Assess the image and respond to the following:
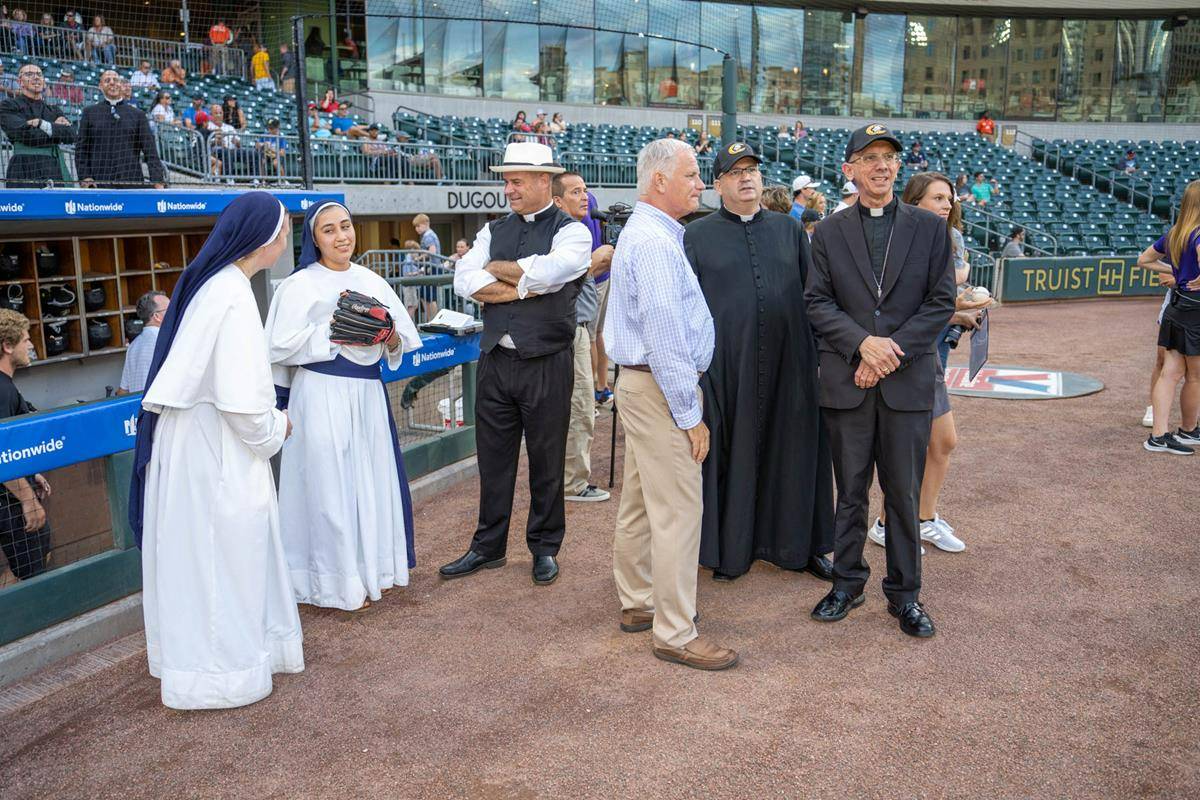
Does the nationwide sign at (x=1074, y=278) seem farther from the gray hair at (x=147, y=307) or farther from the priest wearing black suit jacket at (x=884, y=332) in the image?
the gray hair at (x=147, y=307)

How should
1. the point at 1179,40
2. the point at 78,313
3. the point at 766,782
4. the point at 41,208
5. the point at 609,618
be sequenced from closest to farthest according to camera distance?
the point at 766,782 → the point at 609,618 → the point at 41,208 → the point at 78,313 → the point at 1179,40

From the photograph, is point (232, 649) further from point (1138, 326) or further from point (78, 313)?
point (1138, 326)

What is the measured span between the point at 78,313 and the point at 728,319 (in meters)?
11.3

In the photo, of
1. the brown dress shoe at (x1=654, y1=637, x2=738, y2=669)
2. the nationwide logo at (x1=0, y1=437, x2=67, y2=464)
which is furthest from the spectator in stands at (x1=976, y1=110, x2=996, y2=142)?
the nationwide logo at (x1=0, y1=437, x2=67, y2=464)

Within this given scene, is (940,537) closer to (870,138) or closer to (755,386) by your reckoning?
(755,386)

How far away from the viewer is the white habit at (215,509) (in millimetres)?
3578

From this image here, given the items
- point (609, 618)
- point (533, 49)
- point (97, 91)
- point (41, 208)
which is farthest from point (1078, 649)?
point (533, 49)

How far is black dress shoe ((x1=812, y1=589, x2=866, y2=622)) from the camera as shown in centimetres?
438

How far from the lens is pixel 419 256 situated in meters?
13.4

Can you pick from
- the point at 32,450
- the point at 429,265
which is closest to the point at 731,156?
the point at 32,450

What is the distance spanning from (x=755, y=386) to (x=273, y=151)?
39.5 ft

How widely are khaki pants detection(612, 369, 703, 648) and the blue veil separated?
59.8 inches

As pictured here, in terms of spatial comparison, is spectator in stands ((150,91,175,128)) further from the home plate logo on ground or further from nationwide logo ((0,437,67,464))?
the home plate logo on ground

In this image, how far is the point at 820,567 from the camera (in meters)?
4.94
